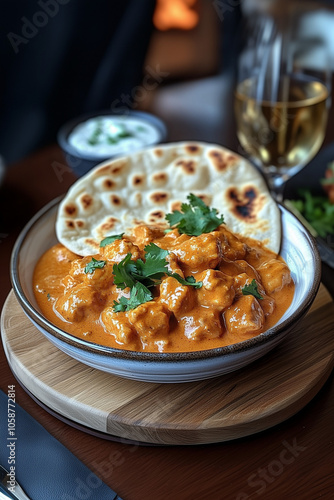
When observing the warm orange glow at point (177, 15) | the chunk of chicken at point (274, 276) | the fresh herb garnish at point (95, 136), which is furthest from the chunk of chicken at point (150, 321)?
the warm orange glow at point (177, 15)

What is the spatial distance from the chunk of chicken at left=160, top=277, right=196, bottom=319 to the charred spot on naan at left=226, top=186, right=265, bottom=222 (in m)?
0.59

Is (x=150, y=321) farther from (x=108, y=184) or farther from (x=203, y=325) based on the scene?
(x=108, y=184)

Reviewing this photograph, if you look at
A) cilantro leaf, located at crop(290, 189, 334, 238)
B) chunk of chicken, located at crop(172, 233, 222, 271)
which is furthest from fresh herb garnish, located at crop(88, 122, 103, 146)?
chunk of chicken, located at crop(172, 233, 222, 271)

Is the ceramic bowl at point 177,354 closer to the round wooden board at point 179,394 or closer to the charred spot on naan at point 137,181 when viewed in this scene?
the round wooden board at point 179,394

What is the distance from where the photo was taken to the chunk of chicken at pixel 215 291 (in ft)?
5.11

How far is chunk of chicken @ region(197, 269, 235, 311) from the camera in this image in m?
1.56

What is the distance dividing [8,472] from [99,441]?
234mm

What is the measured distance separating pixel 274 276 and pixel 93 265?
521 mm

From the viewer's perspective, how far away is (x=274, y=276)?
173 centimetres

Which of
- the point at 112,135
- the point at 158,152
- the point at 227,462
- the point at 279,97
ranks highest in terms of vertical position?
the point at 279,97

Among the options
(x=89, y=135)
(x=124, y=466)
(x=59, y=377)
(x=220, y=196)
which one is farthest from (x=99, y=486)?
(x=89, y=135)

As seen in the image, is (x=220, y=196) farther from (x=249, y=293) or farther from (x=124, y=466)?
(x=124, y=466)

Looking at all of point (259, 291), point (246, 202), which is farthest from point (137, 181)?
point (259, 291)

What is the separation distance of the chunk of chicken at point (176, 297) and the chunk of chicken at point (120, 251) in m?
0.16
